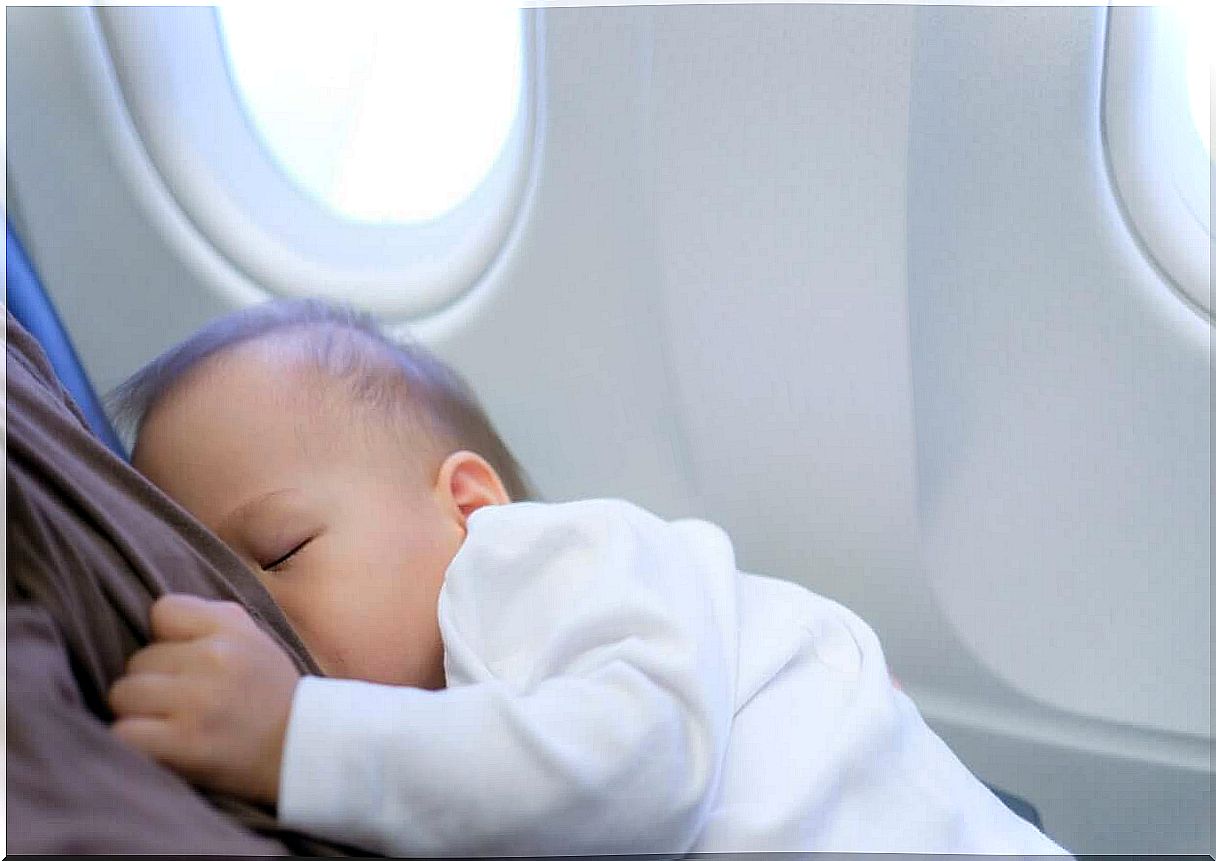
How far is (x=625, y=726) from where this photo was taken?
0.63 meters

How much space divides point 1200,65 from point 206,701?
118 centimetres

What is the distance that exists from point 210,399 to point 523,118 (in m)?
0.63

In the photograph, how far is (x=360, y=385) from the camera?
3.29 feet

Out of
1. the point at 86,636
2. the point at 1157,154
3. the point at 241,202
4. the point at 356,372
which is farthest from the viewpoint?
the point at 241,202

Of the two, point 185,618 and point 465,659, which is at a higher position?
point 185,618

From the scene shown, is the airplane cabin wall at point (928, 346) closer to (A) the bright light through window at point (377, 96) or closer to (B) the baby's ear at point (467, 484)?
(A) the bright light through window at point (377, 96)

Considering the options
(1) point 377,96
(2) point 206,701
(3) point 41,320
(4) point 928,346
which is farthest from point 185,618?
(1) point 377,96

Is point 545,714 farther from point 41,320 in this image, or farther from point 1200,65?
point 1200,65

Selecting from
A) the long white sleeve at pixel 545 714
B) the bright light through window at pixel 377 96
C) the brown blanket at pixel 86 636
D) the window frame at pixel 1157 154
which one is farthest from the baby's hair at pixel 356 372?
the window frame at pixel 1157 154

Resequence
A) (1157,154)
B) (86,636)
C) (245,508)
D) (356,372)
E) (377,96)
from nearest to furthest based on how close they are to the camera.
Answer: (86,636) < (245,508) < (356,372) < (1157,154) < (377,96)

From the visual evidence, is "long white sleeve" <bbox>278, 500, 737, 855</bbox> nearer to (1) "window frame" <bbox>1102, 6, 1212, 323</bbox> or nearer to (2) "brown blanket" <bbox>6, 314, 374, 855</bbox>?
(2) "brown blanket" <bbox>6, 314, 374, 855</bbox>

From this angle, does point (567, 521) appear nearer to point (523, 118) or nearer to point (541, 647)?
point (541, 647)

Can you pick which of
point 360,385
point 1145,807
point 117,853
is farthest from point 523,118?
point 117,853

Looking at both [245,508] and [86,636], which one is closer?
[86,636]
